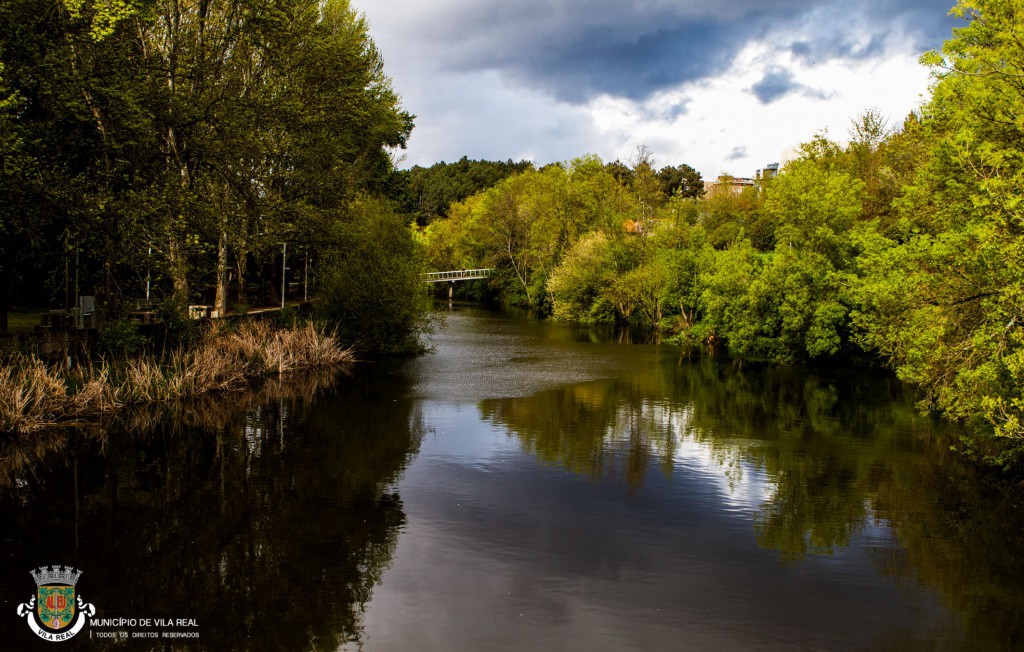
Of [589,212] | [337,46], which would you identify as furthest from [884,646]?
[589,212]

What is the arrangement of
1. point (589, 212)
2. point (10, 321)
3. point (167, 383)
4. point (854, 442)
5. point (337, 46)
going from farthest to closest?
point (589, 212) < point (337, 46) < point (10, 321) < point (167, 383) < point (854, 442)

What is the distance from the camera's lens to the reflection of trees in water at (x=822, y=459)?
12617 mm

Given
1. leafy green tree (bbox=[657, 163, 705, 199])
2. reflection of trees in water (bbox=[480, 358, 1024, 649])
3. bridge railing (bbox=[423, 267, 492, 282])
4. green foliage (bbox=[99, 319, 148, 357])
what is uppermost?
leafy green tree (bbox=[657, 163, 705, 199])

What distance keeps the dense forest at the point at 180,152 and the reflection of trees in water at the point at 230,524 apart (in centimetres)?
598

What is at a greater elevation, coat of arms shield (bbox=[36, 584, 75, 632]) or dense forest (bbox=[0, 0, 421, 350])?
dense forest (bbox=[0, 0, 421, 350])

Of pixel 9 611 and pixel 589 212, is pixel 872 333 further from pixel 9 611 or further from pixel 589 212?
pixel 589 212

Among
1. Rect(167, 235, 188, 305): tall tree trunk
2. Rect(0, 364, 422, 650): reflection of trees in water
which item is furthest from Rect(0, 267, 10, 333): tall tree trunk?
Rect(0, 364, 422, 650): reflection of trees in water

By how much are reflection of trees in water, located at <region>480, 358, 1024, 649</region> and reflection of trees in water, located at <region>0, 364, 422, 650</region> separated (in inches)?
216

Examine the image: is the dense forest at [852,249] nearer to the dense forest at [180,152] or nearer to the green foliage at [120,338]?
the dense forest at [180,152]

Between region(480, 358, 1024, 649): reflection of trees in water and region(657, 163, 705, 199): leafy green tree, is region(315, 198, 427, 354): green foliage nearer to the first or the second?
region(480, 358, 1024, 649): reflection of trees in water

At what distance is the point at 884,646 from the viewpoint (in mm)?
9812

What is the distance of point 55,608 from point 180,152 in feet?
61.5

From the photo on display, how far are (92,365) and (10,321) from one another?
14.2 metres

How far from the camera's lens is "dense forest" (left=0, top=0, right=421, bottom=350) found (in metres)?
18.9
